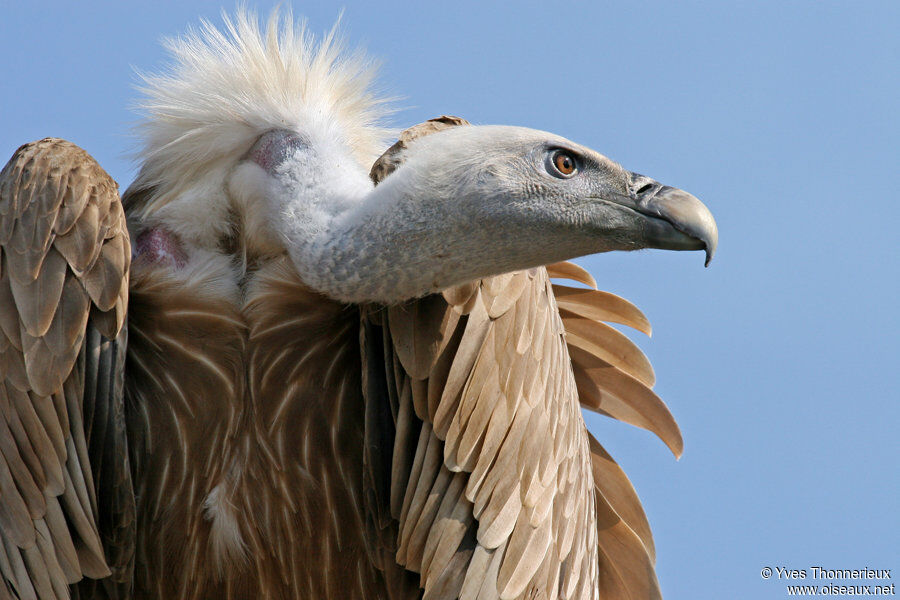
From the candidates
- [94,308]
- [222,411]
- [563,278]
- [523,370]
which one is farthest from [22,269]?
[563,278]

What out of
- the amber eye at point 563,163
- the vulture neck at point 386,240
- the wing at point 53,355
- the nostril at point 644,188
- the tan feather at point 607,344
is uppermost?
the amber eye at point 563,163

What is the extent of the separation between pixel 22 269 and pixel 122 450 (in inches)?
30.0

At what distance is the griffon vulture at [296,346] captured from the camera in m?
4.89

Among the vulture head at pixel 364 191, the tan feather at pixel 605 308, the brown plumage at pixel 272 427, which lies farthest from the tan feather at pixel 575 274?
the vulture head at pixel 364 191

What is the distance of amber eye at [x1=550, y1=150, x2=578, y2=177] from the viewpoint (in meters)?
4.98

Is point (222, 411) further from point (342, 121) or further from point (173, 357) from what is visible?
point (342, 121)

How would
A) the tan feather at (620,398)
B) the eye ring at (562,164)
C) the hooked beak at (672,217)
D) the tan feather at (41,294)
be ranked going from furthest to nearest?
1. the tan feather at (620,398)
2. the eye ring at (562,164)
3. the tan feather at (41,294)
4. the hooked beak at (672,217)

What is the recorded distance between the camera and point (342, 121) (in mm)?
5625

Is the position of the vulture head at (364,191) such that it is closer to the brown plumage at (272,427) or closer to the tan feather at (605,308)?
the brown plumage at (272,427)

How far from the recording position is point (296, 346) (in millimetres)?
5441

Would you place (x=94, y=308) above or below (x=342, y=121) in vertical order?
below

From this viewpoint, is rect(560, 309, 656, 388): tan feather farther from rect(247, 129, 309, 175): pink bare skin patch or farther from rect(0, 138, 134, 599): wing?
rect(0, 138, 134, 599): wing

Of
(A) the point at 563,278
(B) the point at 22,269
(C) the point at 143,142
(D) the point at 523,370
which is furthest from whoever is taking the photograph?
(A) the point at 563,278

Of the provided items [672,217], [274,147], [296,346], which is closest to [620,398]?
[296,346]
